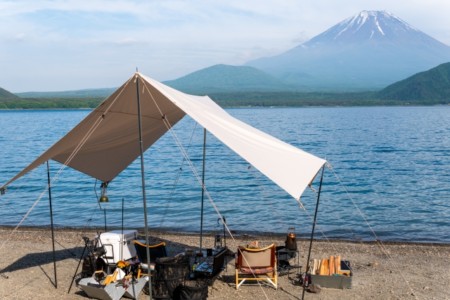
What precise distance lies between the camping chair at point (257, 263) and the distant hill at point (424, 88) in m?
168

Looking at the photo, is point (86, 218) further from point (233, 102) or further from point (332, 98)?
point (332, 98)

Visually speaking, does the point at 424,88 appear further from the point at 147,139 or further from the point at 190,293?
the point at 190,293

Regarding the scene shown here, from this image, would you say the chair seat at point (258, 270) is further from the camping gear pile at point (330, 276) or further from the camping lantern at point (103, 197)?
the camping lantern at point (103, 197)

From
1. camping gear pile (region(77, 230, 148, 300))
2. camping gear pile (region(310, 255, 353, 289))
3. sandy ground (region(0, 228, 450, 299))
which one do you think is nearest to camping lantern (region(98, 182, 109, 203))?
camping gear pile (region(77, 230, 148, 300))

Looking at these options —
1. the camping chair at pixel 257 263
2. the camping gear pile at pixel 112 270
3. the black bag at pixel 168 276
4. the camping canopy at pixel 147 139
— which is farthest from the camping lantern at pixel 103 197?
the camping chair at pixel 257 263

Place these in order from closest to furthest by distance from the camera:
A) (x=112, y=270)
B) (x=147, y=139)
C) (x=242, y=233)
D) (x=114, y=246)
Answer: (x=112, y=270)
(x=114, y=246)
(x=147, y=139)
(x=242, y=233)

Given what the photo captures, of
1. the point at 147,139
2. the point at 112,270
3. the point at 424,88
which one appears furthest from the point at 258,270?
the point at 424,88

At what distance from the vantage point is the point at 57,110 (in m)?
188

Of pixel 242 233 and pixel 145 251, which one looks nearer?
pixel 145 251

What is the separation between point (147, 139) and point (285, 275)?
4.08m

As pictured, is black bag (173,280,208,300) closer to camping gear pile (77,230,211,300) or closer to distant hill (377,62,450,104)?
camping gear pile (77,230,211,300)

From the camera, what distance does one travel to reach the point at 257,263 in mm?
9898

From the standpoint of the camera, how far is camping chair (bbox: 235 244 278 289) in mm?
9773

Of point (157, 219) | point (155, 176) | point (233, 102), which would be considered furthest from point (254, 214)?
point (233, 102)
